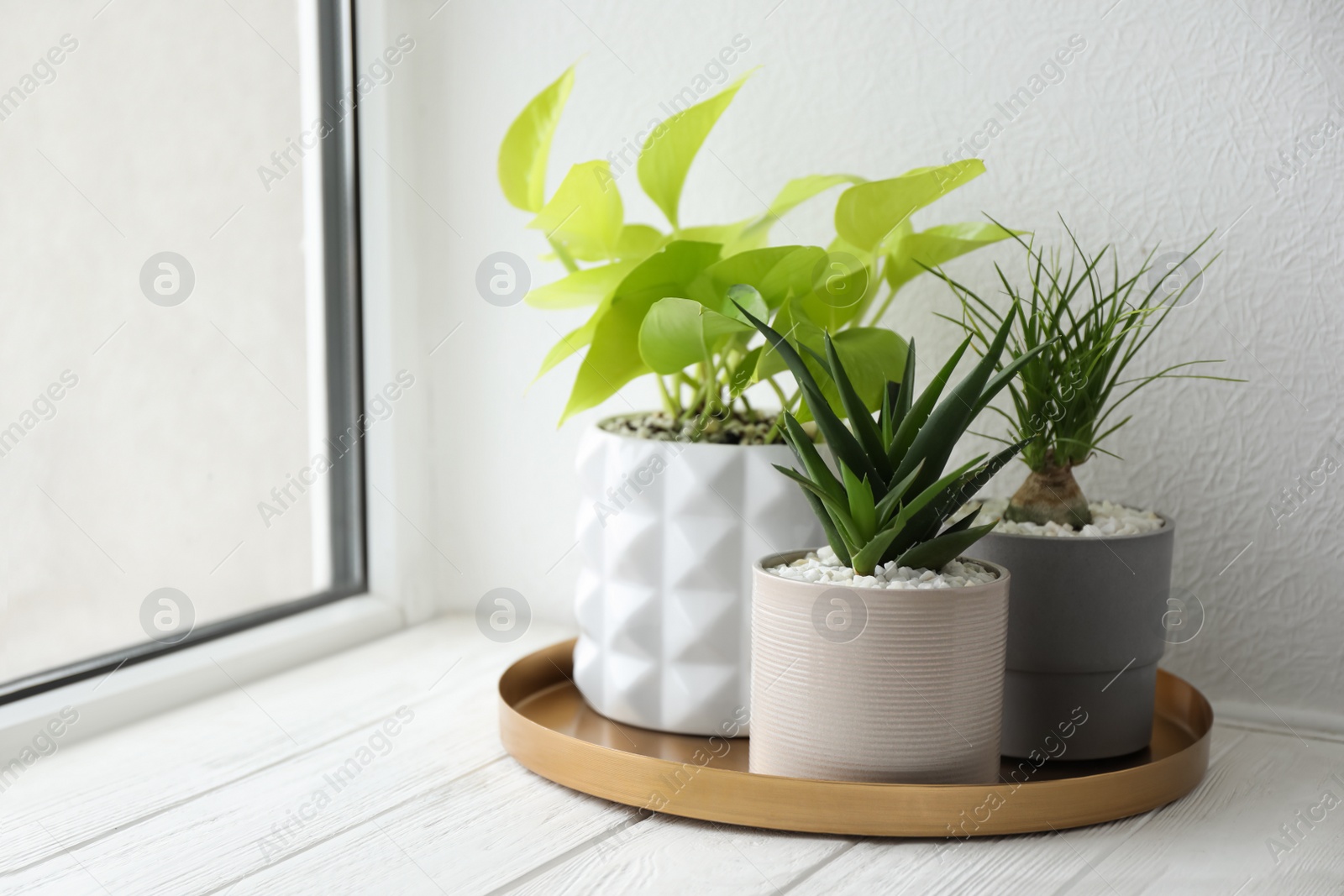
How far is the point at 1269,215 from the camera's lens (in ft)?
2.40

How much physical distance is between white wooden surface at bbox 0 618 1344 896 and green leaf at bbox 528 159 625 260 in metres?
0.32

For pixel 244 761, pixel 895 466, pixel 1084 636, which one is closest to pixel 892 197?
pixel 895 466

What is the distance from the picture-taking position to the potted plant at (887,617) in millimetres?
564

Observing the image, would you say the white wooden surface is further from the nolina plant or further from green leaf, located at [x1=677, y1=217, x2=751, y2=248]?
green leaf, located at [x1=677, y1=217, x2=751, y2=248]

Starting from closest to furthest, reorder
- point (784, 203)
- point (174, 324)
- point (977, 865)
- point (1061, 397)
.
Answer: point (977, 865) → point (1061, 397) → point (784, 203) → point (174, 324)

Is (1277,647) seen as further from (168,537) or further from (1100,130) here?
(168,537)

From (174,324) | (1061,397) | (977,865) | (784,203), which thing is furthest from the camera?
(174,324)

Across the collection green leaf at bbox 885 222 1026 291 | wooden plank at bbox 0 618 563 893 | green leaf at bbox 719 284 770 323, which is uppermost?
green leaf at bbox 885 222 1026 291

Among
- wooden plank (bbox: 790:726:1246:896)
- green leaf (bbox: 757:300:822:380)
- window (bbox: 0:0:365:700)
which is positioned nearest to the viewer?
wooden plank (bbox: 790:726:1246:896)

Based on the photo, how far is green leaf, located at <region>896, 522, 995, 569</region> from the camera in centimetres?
58

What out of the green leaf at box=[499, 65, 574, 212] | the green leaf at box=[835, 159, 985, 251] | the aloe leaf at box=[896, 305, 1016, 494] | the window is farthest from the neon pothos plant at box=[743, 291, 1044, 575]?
the window

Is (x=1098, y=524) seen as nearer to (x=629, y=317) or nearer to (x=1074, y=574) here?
(x=1074, y=574)

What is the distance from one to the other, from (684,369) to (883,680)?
0.23 m

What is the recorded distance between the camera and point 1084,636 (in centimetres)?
64
